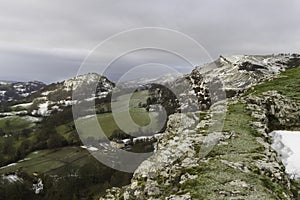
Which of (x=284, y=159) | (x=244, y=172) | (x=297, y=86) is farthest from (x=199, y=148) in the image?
(x=297, y=86)

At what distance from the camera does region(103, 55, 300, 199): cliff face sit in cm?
1486

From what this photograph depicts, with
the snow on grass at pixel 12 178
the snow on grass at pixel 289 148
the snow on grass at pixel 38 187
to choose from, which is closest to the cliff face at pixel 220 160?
the snow on grass at pixel 289 148

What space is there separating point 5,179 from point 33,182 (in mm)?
13425

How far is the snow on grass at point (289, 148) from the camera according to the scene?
19.3 m

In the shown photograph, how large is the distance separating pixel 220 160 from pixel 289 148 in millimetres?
7041

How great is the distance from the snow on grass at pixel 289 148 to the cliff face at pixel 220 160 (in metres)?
0.77

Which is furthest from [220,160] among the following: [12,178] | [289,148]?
[12,178]

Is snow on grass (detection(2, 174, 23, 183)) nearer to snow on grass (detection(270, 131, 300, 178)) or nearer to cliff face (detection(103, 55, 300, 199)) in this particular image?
cliff face (detection(103, 55, 300, 199))

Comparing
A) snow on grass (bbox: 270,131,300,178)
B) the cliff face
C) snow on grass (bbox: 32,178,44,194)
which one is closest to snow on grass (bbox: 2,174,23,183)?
snow on grass (bbox: 32,178,44,194)

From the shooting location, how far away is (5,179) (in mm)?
149625

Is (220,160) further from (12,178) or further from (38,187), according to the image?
(12,178)

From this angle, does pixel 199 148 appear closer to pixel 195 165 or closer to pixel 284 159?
pixel 195 165

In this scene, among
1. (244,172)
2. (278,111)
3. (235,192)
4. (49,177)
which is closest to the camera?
(235,192)

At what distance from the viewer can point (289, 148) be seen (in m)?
21.5
